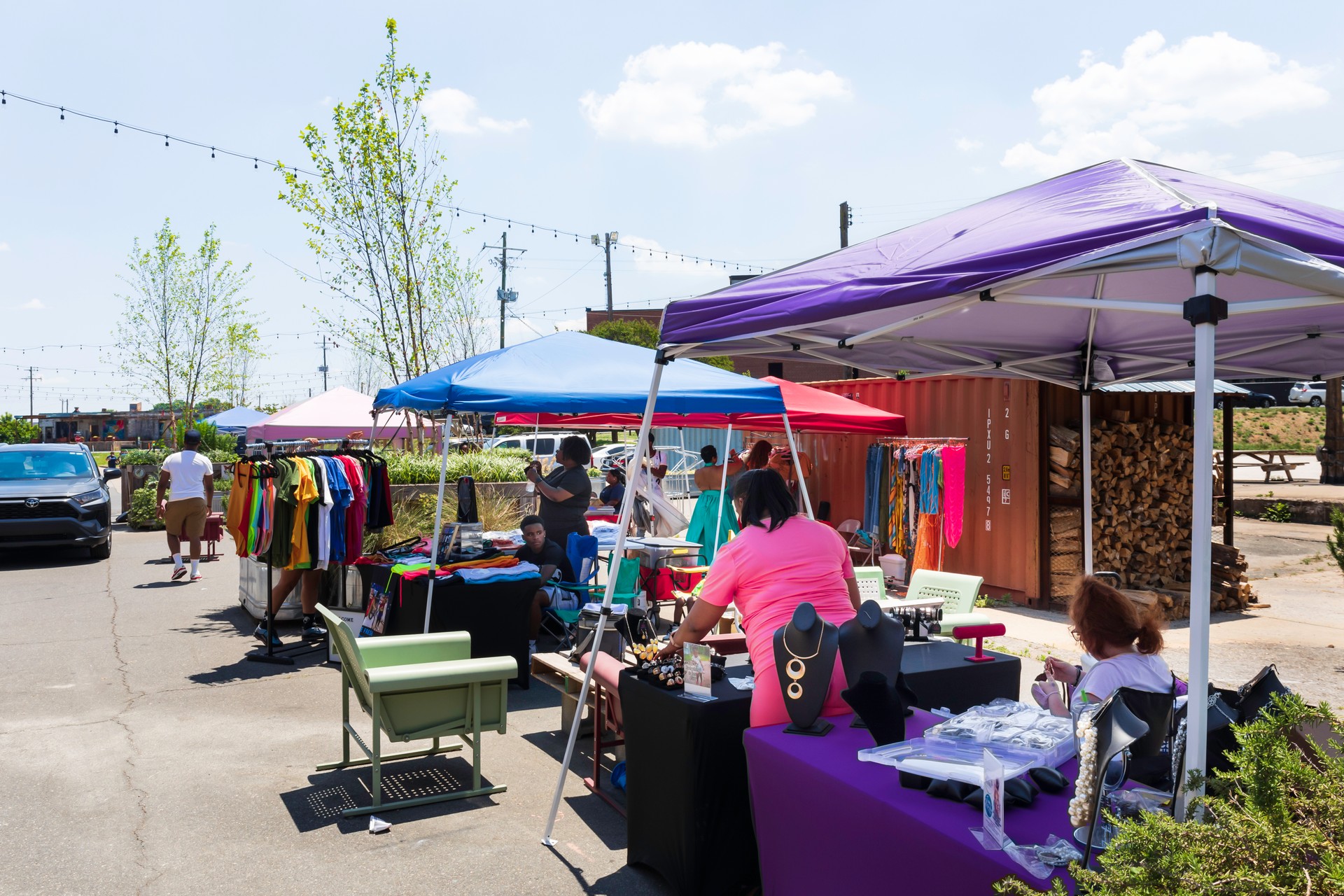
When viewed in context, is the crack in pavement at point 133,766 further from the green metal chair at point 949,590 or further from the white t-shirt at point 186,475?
the green metal chair at point 949,590

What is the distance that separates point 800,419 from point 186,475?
7.36 metres

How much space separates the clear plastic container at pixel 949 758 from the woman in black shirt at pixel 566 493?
17.5ft

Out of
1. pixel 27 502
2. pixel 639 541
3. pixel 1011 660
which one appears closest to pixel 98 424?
pixel 27 502

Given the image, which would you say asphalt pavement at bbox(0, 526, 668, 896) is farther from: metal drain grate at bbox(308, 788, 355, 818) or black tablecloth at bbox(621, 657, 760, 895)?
black tablecloth at bbox(621, 657, 760, 895)

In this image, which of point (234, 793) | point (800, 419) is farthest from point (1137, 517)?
point (234, 793)

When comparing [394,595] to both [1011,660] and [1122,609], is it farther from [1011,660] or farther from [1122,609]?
[1122,609]

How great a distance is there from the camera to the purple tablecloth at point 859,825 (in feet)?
8.14

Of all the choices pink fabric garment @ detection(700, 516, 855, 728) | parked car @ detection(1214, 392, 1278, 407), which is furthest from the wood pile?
pink fabric garment @ detection(700, 516, 855, 728)

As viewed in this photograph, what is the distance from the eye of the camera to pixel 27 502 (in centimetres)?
1275

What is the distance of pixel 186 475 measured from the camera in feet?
37.2

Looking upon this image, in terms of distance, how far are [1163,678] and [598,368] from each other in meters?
5.22

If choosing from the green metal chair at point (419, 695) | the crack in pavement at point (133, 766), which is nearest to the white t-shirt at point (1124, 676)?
the green metal chair at point (419, 695)

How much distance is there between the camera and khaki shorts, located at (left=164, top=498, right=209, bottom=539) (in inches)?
452

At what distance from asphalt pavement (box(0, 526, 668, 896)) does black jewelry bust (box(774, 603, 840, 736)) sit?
1.14 m
